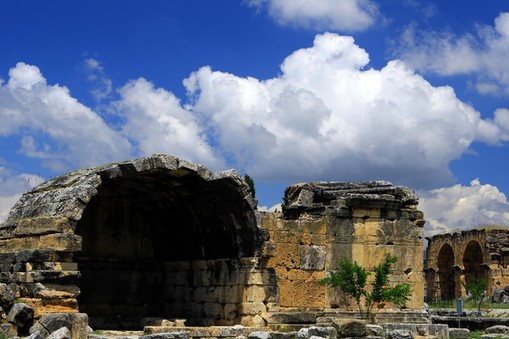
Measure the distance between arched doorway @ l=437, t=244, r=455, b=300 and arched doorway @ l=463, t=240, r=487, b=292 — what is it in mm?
2483

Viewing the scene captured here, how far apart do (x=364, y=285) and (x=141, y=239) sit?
6385mm

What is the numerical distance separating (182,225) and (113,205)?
2.09 meters

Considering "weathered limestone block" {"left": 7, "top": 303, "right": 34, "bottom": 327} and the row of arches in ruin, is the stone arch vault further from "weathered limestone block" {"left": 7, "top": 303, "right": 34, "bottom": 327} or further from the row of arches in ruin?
the row of arches in ruin

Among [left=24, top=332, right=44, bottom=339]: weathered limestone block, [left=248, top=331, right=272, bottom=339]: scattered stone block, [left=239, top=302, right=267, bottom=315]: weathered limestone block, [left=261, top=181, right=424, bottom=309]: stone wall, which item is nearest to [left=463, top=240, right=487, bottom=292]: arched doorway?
[left=261, top=181, right=424, bottom=309]: stone wall

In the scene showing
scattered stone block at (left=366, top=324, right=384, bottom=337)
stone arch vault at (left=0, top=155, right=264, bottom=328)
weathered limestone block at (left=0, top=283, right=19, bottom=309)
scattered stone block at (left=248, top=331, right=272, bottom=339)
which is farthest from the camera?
scattered stone block at (left=366, top=324, right=384, bottom=337)

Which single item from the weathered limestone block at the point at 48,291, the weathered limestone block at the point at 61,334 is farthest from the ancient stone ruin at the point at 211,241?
the weathered limestone block at the point at 61,334

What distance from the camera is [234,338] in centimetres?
1605

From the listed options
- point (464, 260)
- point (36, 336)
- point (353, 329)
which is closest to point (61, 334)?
point (36, 336)

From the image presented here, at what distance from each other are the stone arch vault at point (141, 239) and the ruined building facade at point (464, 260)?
22993mm

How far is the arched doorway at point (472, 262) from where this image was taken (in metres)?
43.0

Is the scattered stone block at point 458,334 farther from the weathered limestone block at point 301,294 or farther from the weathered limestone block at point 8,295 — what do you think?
the weathered limestone block at point 8,295

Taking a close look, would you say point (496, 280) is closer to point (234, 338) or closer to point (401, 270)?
point (401, 270)

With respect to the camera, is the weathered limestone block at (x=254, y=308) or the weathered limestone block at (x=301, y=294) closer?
the weathered limestone block at (x=254, y=308)

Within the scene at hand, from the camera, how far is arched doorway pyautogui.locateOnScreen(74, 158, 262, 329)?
17969 mm
